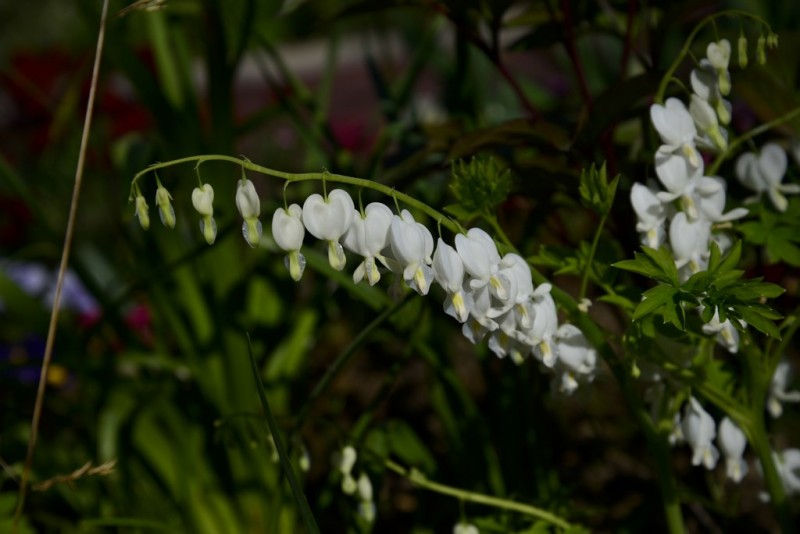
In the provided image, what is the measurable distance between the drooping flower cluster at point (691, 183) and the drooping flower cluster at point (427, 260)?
0.18m

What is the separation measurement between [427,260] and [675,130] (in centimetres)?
35

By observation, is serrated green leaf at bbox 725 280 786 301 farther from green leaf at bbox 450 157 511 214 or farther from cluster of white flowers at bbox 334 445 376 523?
cluster of white flowers at bbox 334 445 376 523

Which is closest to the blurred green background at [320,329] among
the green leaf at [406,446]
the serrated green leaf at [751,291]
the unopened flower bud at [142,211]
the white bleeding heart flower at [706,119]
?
the green leaf at [406,446]

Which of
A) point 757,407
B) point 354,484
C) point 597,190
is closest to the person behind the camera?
point 597,190

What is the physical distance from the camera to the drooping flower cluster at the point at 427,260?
2.79 feet

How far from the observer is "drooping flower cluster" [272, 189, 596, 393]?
0.85 meters

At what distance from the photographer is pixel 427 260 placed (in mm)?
868

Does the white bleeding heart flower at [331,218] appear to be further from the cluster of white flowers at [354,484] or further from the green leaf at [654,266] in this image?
the cluster of white flowers at [354,484]

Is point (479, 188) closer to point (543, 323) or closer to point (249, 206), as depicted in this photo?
point (543, 323)

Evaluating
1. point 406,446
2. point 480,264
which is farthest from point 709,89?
point 406,446

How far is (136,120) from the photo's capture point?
3.30m

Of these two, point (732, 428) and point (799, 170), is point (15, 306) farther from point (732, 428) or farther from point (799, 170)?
point (799, 170)

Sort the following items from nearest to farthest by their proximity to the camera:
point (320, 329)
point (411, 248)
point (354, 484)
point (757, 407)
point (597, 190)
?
point (411, 248)
point (597, 190)
point (757, 407)
point (354, 484)
point (320, 329)

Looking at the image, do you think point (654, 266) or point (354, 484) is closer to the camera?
point (654, 266)
